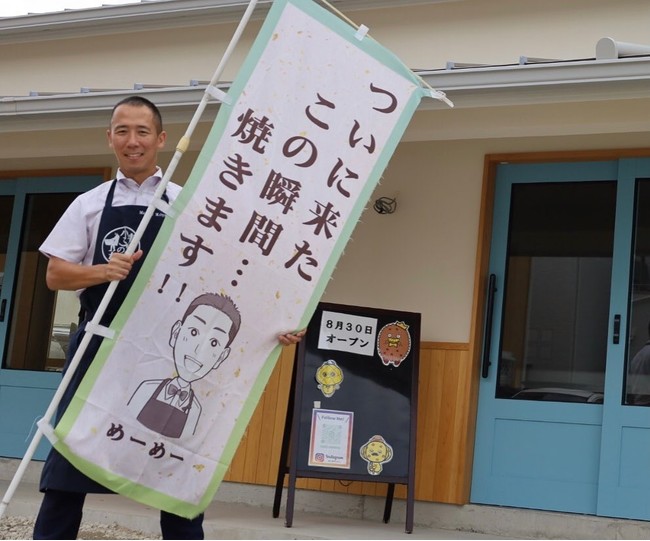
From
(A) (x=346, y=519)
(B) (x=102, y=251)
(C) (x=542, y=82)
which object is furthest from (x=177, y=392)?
(A) (x=346, y=519)

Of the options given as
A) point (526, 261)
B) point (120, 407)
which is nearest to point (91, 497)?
point (526, 261)

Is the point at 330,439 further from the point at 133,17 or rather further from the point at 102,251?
the point at 133,17

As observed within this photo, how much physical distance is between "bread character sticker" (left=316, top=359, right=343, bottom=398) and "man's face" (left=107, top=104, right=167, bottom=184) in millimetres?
2660

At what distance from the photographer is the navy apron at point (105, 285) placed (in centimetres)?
311

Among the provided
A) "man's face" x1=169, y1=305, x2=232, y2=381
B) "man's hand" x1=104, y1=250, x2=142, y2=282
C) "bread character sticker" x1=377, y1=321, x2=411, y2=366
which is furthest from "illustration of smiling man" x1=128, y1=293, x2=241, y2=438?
"bread character sticker" x1=377, y1=321, x2=411, y2=366

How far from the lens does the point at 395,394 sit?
5.77 meters

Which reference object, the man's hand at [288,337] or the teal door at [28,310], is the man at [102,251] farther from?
the teal door at [28,310]

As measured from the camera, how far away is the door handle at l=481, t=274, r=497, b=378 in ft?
19.6

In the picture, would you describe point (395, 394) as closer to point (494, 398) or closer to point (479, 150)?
point (494, 398)

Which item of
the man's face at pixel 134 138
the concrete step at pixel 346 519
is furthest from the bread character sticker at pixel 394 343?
the man's face at pixel 134 138

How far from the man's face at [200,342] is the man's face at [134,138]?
49cm

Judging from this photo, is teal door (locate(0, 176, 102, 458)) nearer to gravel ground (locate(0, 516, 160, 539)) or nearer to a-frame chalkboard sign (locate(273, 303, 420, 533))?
gravel ground (locate(0, 516, 160, 539))

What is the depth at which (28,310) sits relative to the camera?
7.70 metres

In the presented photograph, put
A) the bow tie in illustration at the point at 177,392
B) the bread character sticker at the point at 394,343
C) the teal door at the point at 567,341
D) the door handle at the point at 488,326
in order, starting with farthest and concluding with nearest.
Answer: the door handle at the point at 488,326 < the bread character sticker at the point at 394,343 < the teal door at the point at 567,341 < the bow tie in illustration at the point at 177,392
